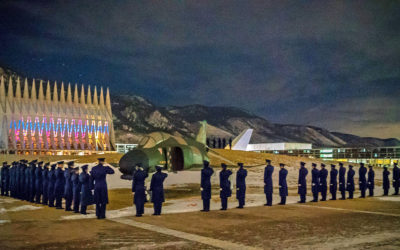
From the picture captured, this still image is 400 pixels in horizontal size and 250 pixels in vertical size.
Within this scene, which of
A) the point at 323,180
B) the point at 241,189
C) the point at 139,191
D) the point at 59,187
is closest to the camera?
the point at 139,191

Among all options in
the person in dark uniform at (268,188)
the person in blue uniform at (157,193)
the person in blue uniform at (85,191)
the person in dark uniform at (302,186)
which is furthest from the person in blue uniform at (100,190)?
the person in dark uniform at (302,186)

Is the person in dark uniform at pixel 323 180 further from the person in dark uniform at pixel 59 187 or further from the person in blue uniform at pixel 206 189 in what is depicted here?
the person in dark uniform at pixel 59 187

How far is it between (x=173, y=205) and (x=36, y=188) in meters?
6.32

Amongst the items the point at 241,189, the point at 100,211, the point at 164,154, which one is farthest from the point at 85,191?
the point at 164,154

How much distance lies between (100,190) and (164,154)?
282 inches

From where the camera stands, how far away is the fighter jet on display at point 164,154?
54.6 feet

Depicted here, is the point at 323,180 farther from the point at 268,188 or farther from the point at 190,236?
the point at 190,236

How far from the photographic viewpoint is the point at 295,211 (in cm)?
1220

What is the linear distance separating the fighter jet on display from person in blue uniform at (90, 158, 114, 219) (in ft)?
16.7

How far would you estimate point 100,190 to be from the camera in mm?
10977

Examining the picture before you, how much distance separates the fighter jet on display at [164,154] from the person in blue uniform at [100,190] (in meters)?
5.08

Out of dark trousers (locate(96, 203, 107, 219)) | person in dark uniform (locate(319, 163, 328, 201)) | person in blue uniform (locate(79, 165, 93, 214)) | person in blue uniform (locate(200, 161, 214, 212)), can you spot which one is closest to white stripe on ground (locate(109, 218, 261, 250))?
dark trousers (locate(96, 203, 107, 219))

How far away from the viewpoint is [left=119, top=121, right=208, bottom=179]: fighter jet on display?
656 inches

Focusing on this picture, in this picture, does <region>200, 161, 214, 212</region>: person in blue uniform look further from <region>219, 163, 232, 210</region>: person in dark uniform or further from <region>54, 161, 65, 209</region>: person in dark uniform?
<region>54, 161, 65, 209</region>: person in dark uniform
